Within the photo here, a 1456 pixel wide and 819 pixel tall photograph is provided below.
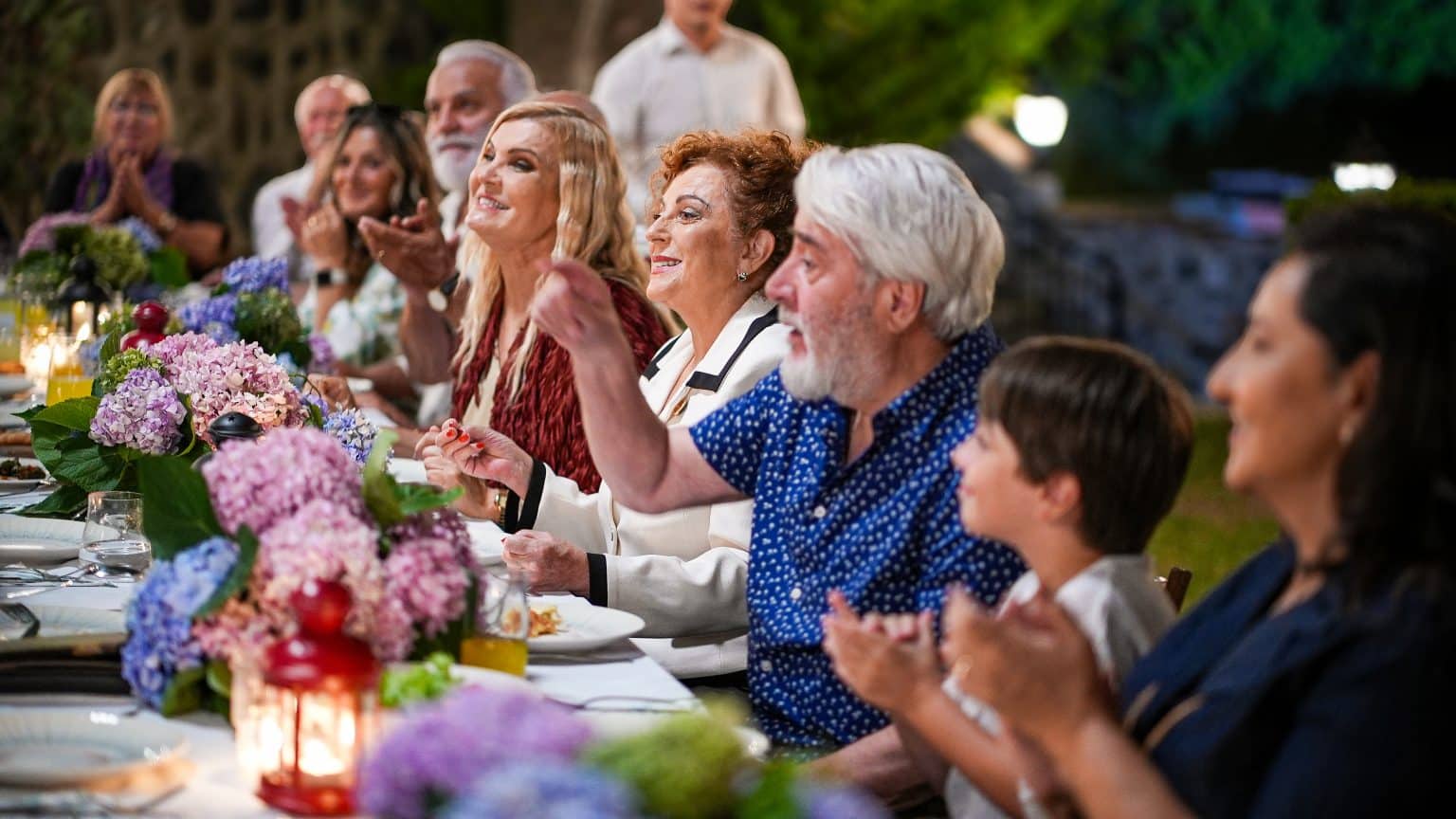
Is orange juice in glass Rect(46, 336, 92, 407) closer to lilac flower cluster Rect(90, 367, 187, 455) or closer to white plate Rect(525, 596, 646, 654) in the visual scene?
lilac flower cluster Rect(90, 367, 187, 455)

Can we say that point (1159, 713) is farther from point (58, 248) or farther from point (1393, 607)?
point (58, 248)

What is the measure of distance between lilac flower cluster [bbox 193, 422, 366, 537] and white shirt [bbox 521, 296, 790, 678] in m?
0.93

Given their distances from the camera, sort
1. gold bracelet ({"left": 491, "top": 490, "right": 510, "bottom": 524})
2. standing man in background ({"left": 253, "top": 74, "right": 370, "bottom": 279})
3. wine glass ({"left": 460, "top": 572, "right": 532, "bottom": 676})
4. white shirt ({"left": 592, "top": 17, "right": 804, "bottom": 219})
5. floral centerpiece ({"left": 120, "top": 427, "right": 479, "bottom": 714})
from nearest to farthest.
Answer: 1. floral centerpiece ({"left": 120, "top": 427, "right": 479, "bottom": 714})
2. wine glass ({"left": 460, "top": 572, "right": 532, "bottom": 676})
3. gold bracelet ({"left": 491, "top": 490, "right": 510, "bottom": 524})
4. standing man in background ({"left": 253, "top": 74, "right": 370, "bottom": 279})
5. white shirt ({"left": 592, "top": 17, "right": 804, "bottom": 219})

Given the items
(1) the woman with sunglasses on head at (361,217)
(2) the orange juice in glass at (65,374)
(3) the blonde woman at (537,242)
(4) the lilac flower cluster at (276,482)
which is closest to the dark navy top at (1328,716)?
(4) the lilac flower cluster at (276,482)

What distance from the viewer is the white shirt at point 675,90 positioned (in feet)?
24.5

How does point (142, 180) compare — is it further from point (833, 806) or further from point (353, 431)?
point (833, 806)

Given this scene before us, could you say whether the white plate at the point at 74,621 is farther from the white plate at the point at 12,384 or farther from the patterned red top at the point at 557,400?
the white plate at the point at 12,384

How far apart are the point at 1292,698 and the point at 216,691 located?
111 cm

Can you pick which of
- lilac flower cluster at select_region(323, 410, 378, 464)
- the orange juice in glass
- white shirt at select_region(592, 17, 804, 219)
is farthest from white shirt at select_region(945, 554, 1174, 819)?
white shirt at select_region(592, 17, 804, 219)

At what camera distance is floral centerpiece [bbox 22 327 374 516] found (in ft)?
9.30

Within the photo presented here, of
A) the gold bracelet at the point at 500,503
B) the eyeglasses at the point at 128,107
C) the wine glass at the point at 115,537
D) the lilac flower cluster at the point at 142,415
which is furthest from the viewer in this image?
the eyeglasses at the point at 128,107

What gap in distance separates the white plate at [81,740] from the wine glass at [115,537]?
789 millimetres

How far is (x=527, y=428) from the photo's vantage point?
3732 millimetres

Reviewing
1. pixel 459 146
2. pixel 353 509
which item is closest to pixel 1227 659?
pixel 353 509
